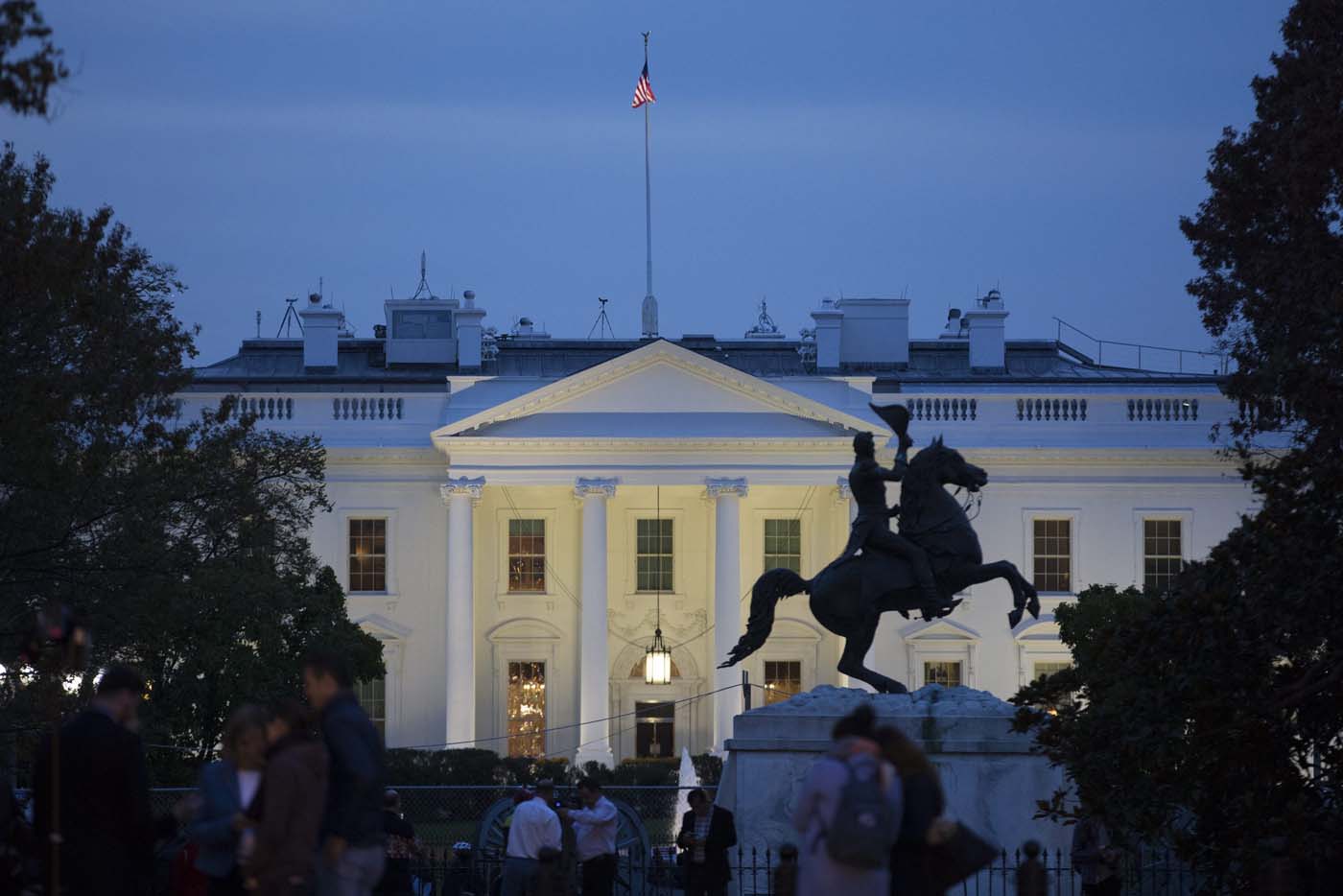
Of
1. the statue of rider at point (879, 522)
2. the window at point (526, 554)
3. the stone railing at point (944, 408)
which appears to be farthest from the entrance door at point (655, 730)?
the statue of rider at point (879, 522)

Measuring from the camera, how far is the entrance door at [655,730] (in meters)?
50.8

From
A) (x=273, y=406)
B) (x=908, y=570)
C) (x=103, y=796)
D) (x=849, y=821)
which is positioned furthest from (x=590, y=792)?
(x=273, y=406)

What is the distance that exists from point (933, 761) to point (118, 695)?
26.2 feet

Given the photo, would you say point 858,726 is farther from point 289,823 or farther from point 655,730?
point 655,730

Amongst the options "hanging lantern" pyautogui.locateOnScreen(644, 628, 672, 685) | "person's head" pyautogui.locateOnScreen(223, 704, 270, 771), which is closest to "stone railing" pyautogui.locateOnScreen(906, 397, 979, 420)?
"hanging lantern" pyautogui.locateOnScreen(644, 628, 672, 685)

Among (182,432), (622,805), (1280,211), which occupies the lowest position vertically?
(622,805)

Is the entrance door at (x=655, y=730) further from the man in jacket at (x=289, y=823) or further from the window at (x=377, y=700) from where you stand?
the man in jacket at (x=289, y=823)

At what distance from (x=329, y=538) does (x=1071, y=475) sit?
55.3 ft

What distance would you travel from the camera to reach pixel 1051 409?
51.7 meters

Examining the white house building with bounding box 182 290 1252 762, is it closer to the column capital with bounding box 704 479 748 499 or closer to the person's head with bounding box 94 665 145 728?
the column capital with bounding box 704 479 748 499

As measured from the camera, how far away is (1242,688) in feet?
47.7

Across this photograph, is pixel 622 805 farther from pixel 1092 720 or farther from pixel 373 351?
pixel 373 351

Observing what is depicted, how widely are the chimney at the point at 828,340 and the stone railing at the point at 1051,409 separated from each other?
560 cm

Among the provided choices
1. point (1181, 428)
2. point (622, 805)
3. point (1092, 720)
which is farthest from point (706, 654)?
point (1092, 720)
